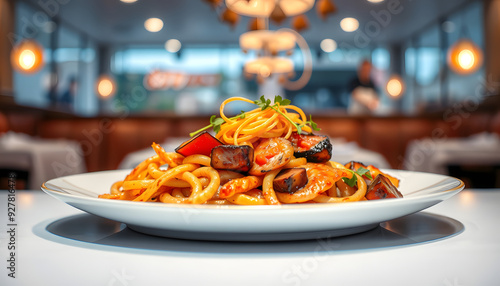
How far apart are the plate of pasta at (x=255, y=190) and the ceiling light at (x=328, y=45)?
40.2ft

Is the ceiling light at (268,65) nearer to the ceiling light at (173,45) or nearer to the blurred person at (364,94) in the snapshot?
the blurred person at (364,94)

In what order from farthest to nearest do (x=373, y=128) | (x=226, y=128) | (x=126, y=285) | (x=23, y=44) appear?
(x=23, y=44)
(x=373, y=128)
(x=226, y=128)
(x=126, y=285)

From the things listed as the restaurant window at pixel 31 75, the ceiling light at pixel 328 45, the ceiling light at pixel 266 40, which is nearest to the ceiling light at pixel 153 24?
the restaurant window at pixel 31 75

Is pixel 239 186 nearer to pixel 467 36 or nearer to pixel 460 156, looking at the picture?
pixel 460 156

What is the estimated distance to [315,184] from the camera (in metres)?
0.70

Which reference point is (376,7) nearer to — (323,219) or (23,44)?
(23,44)

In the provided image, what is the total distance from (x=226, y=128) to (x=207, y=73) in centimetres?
1318

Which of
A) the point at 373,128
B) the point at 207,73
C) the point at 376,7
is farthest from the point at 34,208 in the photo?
the point at 207,73

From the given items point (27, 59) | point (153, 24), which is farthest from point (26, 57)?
point (153, 24)

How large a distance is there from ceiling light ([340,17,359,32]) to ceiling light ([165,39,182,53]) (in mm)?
4735

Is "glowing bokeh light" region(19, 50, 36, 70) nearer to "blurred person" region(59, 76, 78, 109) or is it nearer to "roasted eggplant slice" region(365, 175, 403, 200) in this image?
"blurred person" region(59, 76, 78, 109)

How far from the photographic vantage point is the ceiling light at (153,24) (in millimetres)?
10461

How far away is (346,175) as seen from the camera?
2.48 ft

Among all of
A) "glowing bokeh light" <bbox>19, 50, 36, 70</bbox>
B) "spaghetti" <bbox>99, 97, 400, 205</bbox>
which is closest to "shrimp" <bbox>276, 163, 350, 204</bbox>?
"spaghetti" <bbox>99, 97, 400, 205</bbox>
